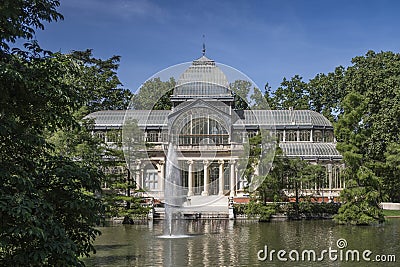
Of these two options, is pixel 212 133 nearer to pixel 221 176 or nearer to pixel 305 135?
pixel 221 176

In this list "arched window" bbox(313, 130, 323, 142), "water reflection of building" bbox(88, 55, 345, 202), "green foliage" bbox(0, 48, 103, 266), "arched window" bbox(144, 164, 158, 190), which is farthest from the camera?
"arched window" bbox(313, 130, 323, 142)

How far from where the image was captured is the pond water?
1473 centimetres

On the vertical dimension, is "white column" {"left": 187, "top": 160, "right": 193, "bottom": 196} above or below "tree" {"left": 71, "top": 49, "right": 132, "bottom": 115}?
below

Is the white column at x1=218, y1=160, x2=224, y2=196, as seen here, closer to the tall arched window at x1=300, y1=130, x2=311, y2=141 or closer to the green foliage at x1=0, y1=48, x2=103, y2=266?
the tall arched window at x1=300, y1=130, x2=311, y2=141

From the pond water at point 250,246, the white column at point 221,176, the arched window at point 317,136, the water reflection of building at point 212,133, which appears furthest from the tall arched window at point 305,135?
the pond water at point 250,246

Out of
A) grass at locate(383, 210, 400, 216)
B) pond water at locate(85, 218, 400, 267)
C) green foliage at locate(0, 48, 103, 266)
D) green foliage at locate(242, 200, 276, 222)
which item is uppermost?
green foliage at locate(0, 48, 103, 266)

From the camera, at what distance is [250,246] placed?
17859 millimetres

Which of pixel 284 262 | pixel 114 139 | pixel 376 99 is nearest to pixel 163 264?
pixel 284 262

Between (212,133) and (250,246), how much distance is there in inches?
885

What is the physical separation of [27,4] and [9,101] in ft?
4.23

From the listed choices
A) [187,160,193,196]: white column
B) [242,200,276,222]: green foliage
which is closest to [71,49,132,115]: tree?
[187,160,193,196]: white column

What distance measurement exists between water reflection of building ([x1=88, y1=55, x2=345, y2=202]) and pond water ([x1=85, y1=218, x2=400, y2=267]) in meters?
11.2

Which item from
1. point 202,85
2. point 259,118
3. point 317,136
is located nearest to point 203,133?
point 202,85

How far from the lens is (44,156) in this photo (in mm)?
7438
